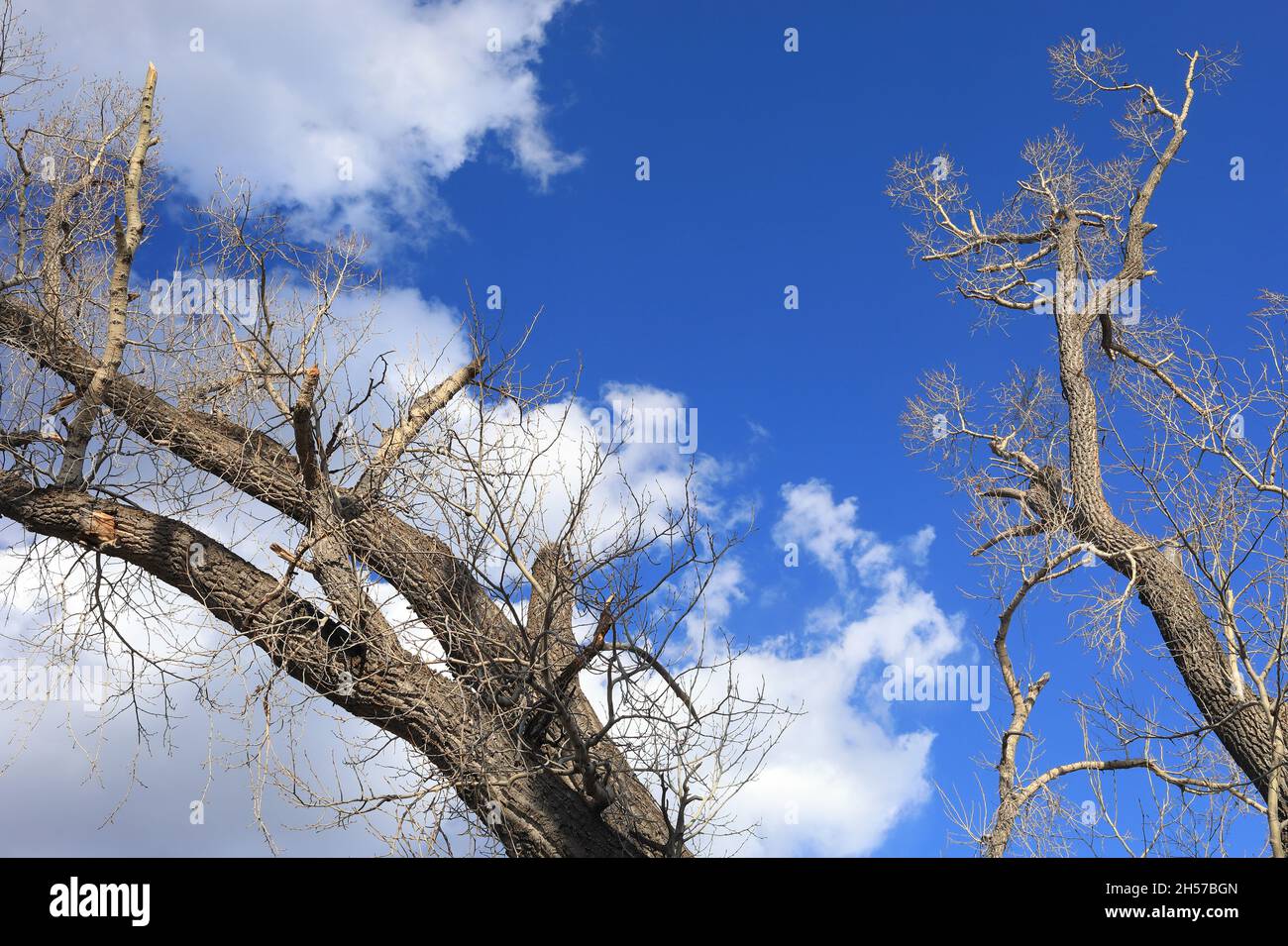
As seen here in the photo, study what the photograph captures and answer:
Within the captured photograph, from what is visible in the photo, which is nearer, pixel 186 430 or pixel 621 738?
pixel 621 738

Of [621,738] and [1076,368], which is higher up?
[1076,368]

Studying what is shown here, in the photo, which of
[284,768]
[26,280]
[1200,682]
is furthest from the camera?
[1200,682]

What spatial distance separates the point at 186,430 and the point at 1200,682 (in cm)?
885
